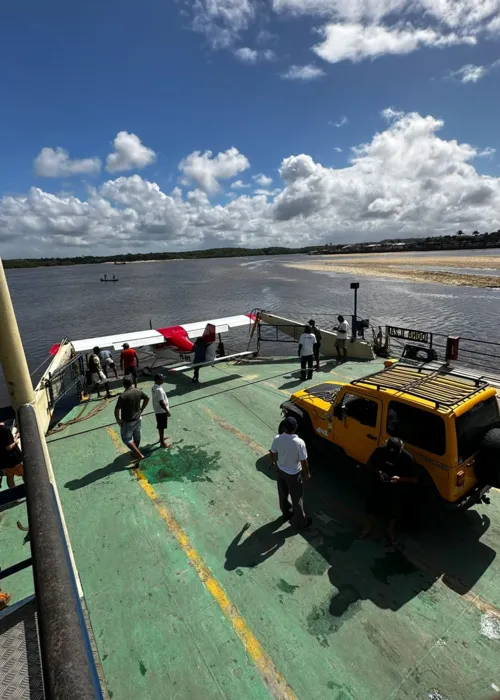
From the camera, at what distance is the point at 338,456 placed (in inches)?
255

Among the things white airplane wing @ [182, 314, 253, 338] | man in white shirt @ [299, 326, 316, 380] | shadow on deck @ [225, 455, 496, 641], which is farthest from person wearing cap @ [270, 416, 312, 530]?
white airplane wing @ [182, 314, 253, 338]

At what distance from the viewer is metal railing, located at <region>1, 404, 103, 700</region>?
3.07 ft

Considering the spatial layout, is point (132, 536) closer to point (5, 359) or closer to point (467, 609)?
point (5, 359)

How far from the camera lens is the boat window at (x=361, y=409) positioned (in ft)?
18.7

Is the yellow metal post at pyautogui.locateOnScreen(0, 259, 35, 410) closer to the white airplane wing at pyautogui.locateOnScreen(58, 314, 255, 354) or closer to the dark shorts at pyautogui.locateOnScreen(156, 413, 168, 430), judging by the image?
the dark shorts at pyautogui.locateOnScreen(156, 413, 168, 430)

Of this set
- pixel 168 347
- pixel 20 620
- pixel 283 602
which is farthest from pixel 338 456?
pixel 168 347

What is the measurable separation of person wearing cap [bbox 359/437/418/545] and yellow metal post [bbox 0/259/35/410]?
4187mm

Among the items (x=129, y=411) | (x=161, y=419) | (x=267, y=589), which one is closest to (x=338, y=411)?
(x=267, y=589)

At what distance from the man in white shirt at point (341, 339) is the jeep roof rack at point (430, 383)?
6.93 m

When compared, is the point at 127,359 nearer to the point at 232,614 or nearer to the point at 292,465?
the point at 292,465

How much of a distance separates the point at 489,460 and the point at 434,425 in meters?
0.89

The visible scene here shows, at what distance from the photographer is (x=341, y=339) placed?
13617 mm

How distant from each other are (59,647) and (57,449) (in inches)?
318

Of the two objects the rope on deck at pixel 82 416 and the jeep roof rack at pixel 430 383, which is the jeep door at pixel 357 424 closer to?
the jeep roof rack at pixel 430 383
